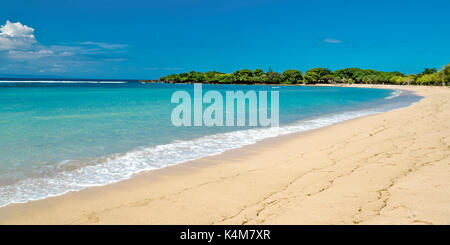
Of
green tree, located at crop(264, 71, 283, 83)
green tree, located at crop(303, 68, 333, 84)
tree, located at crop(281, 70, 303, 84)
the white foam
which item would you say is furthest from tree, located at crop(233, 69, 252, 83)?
the white foam

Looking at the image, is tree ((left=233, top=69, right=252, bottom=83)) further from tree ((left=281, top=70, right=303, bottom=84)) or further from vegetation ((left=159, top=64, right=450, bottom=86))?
tree ((left=281, top=70, right=303, bottom=84))

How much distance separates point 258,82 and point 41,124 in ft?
490

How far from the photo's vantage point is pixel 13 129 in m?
11.5

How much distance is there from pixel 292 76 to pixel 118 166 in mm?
150496

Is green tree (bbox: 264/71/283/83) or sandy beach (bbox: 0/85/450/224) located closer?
sandy beach (bbox: 0/85/450/224)

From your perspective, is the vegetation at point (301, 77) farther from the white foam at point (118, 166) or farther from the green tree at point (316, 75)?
the white foam at point (118, 166)

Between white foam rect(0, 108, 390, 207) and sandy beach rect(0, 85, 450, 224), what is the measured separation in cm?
37

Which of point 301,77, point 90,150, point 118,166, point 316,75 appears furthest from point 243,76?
point 118,166

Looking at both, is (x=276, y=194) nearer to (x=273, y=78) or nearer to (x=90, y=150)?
(x=90, y=150)

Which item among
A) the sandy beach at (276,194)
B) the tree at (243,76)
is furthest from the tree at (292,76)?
the sandy beach at (276,194)

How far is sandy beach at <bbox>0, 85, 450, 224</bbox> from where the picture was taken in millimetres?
3539

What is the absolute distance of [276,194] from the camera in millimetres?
4398

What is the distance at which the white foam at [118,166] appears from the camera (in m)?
4.86
